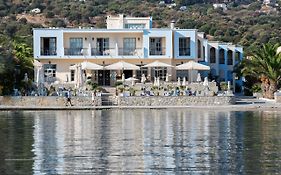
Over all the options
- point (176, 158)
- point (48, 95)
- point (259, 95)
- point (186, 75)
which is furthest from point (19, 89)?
point (176, 158)

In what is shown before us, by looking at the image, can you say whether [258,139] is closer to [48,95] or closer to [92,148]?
[92,148]

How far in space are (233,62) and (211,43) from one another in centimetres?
295

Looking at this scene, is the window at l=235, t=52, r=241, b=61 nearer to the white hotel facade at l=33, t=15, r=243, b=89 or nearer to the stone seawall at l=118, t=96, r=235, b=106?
the white hotel facade at l=33, t=15, r=243, b=89

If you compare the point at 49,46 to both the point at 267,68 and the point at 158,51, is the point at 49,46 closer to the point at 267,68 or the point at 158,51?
the point at 158,51

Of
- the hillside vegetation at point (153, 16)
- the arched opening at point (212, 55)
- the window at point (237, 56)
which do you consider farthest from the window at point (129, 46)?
the hillside vegetation at point (153, 16)

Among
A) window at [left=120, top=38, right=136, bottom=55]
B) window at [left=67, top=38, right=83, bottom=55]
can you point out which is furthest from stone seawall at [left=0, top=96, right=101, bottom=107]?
window at [left=120, top=38, right=136, bottom=55]

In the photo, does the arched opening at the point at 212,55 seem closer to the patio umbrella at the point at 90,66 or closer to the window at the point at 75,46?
the window at the point at 75,46

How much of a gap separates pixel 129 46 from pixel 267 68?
10.9m

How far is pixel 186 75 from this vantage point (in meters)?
69.2

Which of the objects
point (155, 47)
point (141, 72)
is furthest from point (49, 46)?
point (155, 47)

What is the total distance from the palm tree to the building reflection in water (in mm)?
16197

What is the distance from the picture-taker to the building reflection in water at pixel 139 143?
84.7 ft

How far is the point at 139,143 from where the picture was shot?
32.7 metres

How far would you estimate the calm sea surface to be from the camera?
25.6 m
